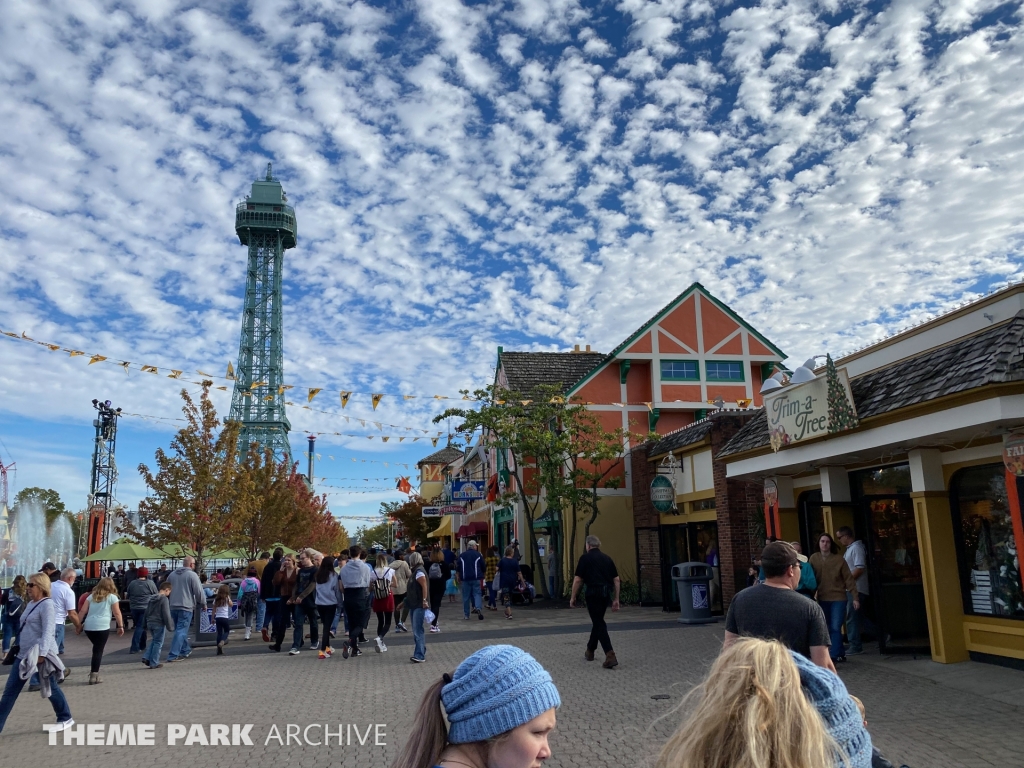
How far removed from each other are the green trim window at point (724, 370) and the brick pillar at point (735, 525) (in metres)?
10.4

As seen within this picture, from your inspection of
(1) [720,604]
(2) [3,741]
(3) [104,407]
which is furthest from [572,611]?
(3) [104,407]

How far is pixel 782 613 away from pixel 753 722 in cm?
344

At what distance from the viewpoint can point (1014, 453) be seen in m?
8.32

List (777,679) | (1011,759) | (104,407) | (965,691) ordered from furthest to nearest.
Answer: (104,407) → (965,691) → (1011,759) → (777,679)

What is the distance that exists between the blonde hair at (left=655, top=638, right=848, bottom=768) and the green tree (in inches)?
1045

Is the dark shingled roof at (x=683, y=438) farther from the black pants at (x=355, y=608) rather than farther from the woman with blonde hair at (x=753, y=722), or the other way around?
the woman with blonde hair at (x=753, y=722)

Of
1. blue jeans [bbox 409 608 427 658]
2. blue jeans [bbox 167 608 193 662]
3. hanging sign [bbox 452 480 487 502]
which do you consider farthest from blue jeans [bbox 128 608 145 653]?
hanging sign [bbox 452 480 487 502]

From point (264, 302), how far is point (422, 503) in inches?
2097

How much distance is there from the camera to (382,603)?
13008 mm

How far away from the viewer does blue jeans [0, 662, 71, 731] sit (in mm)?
7547

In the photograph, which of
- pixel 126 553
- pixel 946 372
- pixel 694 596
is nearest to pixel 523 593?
pixel 694 596

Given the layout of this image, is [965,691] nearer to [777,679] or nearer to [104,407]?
[777,679]

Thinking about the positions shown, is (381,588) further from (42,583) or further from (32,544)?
(32,544)

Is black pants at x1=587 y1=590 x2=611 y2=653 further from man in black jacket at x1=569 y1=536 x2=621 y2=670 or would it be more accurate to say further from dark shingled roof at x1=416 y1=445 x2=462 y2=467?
dark shingled roof at x1=416 y1=445 x2=462 y2=467
